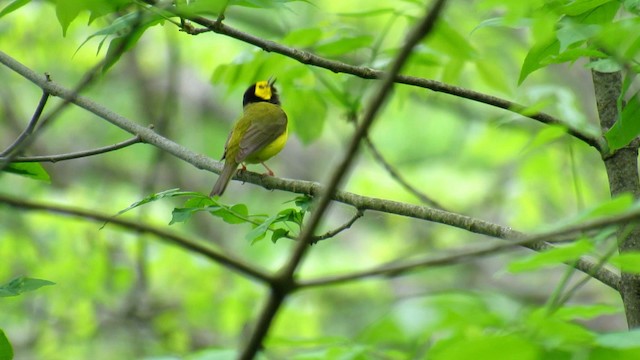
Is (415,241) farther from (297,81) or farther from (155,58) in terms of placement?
(297,81)

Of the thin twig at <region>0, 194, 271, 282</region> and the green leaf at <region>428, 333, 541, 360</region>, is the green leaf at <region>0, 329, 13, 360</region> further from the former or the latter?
the green leaf at <region>428, 333, 541, 360</region>

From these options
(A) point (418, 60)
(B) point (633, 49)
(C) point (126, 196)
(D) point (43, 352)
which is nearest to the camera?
(B) point (633, 49)

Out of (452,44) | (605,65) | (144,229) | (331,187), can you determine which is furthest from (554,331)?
(452,44)

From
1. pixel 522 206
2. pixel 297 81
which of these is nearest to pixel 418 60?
pixel 297 81

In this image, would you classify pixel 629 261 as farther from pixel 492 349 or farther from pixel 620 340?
pixel 492 349

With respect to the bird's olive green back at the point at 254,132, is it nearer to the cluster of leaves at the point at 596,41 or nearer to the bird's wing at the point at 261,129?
the bird's wing at the point at 261,129

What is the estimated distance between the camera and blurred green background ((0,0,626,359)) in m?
8.37

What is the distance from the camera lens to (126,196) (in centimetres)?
1138

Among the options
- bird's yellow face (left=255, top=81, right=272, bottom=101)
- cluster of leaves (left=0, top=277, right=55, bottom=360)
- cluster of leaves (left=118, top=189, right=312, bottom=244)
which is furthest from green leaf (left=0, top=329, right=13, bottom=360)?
bird's yellow face (left=255, top=81, right=272, bottom=101)

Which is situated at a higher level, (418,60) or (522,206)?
(522,206)

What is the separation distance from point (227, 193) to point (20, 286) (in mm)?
9992

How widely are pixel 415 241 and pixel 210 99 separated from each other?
12.9 ft

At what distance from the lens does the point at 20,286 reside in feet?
7.73

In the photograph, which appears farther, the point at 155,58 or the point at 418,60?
the point at 155,58
